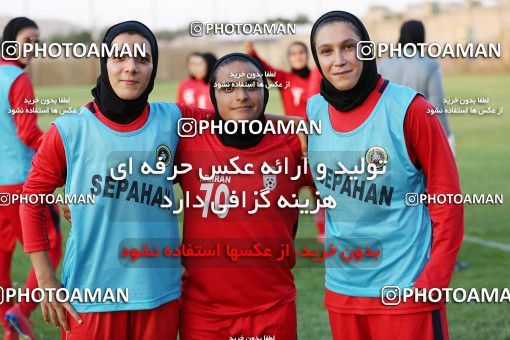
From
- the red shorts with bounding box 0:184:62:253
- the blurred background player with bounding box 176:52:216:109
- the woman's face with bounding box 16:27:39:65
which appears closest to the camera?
the woman's face with bounding box 16:27:39:65

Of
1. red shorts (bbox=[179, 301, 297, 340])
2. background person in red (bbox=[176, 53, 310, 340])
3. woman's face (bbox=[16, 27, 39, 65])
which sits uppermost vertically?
woman's face (bbox=[16, 27, 39, 65])

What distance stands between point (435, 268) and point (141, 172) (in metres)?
1.28

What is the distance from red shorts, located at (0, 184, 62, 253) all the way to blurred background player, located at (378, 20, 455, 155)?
9.99 feet

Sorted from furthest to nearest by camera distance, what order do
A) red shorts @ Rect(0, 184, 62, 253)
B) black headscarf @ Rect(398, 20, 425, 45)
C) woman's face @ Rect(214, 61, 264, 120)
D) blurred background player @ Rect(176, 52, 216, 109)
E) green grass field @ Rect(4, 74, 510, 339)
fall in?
blurred background player @ Rect(176, 52, 216, 109) < black headscarf @ Rect(398, 20, 425, 45) < green grass field @ Rect(4, 74, 510, 339) < red shorts @ Rect(0, 184, 62, 253) < woman's face @ Rect(214, 61, 264, 120)

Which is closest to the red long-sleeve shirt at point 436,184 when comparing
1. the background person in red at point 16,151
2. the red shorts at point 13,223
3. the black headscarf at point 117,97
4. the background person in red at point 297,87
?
the black headscarf at point 117,97

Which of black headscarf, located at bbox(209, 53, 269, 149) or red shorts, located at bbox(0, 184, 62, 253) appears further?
red shorts, located at bbox(0, 184, 62, 253)

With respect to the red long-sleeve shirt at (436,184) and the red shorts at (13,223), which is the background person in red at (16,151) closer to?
the red shorts at (13,223)

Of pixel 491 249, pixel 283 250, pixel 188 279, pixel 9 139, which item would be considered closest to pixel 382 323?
pixel 283 250

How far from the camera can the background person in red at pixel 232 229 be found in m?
3.97

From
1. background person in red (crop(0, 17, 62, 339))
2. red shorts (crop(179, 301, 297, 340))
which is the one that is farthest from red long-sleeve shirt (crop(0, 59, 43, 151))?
red shorts (crop(179, 301, 297, 340))

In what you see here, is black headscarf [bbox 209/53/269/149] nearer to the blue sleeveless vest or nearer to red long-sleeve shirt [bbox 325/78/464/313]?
the blue sleeveless vest

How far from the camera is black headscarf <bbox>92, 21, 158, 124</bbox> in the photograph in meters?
3.76

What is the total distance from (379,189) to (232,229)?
723 millimetres

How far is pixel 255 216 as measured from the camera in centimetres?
397
